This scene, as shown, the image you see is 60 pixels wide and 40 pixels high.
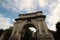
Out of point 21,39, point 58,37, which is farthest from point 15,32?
point 58,37

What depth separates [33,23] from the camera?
22.8 meters

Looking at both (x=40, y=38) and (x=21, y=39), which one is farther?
(x=21, y=39)

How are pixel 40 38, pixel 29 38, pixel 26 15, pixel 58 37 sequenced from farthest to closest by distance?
pixel 29 38, pixel 58 37, pixel 26 15, pixel 40 38

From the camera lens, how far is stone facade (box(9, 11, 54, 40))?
21.1m

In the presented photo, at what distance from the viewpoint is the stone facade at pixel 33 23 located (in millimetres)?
21094

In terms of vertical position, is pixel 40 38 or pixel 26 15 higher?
pixel 26 15

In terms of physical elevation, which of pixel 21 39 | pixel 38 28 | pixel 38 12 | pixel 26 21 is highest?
pixel 38 12

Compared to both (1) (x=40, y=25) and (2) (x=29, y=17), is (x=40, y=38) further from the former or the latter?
(2) (x=29, y=17)

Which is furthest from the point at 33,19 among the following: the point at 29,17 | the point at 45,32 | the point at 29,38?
the point at 29,38

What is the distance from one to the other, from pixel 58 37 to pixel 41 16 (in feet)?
22.7

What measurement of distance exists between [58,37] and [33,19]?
7.33 meters

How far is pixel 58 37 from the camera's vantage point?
85.9ft

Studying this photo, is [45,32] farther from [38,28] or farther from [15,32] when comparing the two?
[15,32]

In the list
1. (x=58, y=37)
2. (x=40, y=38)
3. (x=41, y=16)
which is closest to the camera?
(x=40, y=38)
